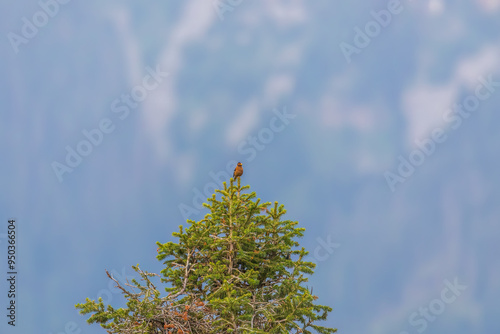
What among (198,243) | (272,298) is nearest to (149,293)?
(198,243)

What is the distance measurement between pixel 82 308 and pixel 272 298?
15.2 feet

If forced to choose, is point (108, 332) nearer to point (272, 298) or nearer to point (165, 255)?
point (165, 255)

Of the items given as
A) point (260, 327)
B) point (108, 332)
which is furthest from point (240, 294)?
point (108, 332)

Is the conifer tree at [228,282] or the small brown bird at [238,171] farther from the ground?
the small brown bird at [238,171]

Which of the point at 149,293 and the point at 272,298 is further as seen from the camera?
the point at 272,298

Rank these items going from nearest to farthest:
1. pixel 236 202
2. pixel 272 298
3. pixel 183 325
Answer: pixel 183 325
pixel 272 298
pixel 236 202

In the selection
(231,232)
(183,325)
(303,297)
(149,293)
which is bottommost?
(303,297)

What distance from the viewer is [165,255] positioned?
44.8ft

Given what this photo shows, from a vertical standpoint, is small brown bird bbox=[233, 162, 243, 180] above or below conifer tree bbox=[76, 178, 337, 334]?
above

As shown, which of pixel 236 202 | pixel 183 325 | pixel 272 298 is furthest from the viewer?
pixel 236 202

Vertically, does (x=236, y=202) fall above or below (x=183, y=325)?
above

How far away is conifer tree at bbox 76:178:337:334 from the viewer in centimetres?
1186

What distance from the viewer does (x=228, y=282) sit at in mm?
12570

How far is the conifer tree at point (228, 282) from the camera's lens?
11.9m
